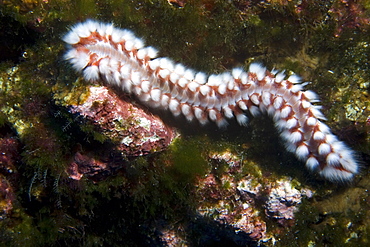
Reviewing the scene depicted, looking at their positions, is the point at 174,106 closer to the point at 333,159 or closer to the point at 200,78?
the point at 200,78

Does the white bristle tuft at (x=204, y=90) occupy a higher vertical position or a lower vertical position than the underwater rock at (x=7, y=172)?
higher

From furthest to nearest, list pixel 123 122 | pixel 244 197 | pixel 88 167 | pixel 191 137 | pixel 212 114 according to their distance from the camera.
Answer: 1. pixel 191 137
2. pixel 244 197
3. pixel 212 114
4. pixel 88 167
5. pixel 123 122

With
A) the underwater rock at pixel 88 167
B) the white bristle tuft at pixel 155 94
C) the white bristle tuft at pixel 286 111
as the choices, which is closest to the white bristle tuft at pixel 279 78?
the white bristle tuft at pixel 286 111

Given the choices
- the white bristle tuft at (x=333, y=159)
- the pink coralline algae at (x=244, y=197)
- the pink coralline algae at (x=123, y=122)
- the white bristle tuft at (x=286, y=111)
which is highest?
the white bristle tuft at (x=286, y=111)

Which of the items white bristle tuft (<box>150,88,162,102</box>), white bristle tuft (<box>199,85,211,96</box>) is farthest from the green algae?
white bristle tuft (<box>150,88,162,102</box>)

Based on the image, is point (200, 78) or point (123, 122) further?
point (200, 78)

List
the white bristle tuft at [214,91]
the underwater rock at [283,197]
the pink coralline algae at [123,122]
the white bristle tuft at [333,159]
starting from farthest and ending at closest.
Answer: the underwater rock at [283,197], the white bristle tuft at [333,159], the white bristle tuft at [214,91], the pink coralline algae at [123,122]

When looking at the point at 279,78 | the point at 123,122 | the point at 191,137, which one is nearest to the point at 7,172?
the point at 123,122

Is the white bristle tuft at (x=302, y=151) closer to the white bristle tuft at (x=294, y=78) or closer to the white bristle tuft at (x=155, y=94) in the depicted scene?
the white bristle tuft at (x=294, y=78)
